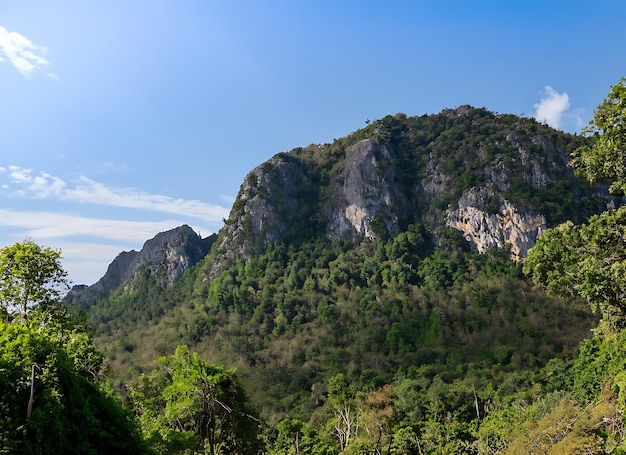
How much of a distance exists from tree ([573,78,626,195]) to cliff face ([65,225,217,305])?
115913mm

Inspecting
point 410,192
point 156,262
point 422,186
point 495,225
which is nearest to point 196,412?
point 495,225

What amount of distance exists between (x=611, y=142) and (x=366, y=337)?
67322mm

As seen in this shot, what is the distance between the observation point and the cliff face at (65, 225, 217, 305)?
392ft

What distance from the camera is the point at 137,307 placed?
4456 inches

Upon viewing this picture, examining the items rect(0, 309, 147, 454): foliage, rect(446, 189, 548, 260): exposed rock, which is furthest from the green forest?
rect(446, 189, 548, 260): exposed rock

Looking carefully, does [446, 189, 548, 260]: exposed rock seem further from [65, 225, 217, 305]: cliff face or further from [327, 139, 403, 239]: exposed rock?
[65, 225, 217, 305]: cliff face

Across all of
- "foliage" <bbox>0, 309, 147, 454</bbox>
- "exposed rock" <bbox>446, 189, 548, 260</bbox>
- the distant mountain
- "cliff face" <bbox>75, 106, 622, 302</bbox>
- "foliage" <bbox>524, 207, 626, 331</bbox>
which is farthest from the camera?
"cliff face" <bbox>75, 106, 622, 302</bbox>

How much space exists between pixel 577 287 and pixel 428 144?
113272 mm

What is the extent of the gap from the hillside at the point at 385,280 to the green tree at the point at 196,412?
34881 mm

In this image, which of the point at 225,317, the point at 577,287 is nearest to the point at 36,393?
the point at 577,287

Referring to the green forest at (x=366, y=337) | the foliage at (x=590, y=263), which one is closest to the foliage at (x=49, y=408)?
the green forest at (x=366, y=337)

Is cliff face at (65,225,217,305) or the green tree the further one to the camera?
cliff face at (65,225,217,305)

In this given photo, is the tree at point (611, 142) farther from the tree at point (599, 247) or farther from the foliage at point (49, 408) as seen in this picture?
the foliage at point (49, 408)

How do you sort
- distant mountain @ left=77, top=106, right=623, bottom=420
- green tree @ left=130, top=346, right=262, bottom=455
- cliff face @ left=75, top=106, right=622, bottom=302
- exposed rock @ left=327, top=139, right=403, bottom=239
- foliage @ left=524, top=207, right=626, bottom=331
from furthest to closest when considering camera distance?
exposed rock @ left=327, top=139, right=403, bottom=239
cliff face @ left=75, top=106, right=622, bottom=302
distant mountain @ left=77, top=106, right=623, bottom=420
green tree @ left=130, top=346, right=262, bottom=455
foliage @ left=524, top=207, right=626, bottom=331
